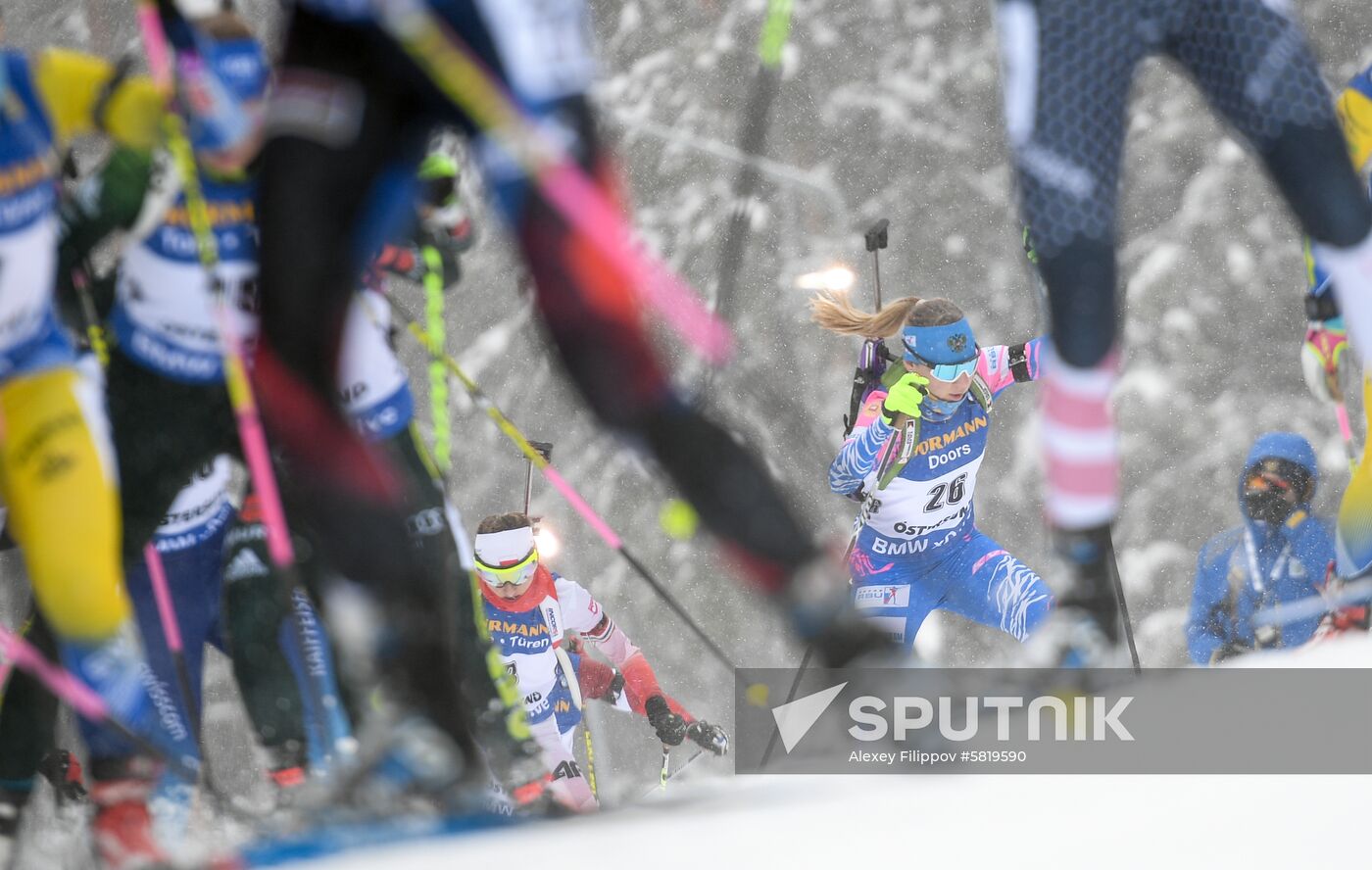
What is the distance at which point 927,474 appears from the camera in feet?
13.0

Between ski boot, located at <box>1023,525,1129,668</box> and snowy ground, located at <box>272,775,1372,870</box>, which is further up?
snowy ground, located at <box>272,775,1372,870</box>

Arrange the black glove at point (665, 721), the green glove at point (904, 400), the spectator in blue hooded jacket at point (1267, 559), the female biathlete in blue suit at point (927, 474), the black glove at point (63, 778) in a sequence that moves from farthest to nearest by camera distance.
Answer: the black glove at point (665, 721)
the spectator in blue hooded jacket at point (1267, 559)
the female biathlete in blue suit at point (927, 474)
the green glove at point (904, 400)
the black glove at point (63, 778)

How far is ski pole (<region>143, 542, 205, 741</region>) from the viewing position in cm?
282

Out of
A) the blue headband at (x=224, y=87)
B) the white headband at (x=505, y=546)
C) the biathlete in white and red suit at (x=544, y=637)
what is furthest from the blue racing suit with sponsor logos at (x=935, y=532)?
A: the blue headband at (x=224, y=87)

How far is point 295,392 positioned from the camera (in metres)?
1.54

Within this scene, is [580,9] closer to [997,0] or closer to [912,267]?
[997,0]

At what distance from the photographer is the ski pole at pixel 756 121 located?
2.20 m

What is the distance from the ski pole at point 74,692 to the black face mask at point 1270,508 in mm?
2859

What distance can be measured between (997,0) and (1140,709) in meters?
0.86

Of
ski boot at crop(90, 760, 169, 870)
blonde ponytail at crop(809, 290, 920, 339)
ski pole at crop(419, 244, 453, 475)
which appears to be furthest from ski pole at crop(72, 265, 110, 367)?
blonde ponytail at crop(809, 290, 920, 339)

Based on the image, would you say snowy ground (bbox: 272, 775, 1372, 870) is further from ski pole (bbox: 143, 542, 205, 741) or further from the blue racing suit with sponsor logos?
the blue racing suit with sponsor logos

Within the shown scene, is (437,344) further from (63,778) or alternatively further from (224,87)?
(63,778)

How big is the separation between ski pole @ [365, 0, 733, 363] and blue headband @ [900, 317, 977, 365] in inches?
82.4

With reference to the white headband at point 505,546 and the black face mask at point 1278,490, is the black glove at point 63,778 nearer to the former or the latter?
the white headband at point 505,546
